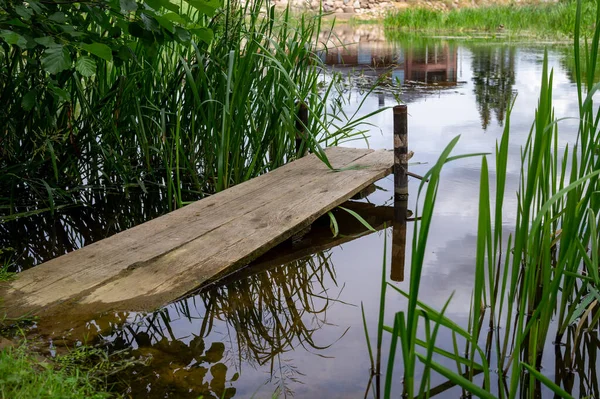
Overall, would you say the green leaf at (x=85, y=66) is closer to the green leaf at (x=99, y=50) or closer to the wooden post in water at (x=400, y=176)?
the green leaf at (x=99, y=50)

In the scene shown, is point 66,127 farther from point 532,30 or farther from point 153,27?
point 532,30

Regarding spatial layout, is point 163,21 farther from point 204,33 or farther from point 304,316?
point 304,316

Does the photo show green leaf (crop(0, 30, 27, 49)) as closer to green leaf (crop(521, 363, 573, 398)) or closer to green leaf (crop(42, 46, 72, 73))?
Answer: green leaf (crop(42, 46, 72, 73))

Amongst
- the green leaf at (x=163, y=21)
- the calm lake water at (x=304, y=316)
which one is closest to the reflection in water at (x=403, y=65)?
the calm lake water at (x=304, y=316)

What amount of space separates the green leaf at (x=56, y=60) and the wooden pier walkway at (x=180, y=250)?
2.46 ft

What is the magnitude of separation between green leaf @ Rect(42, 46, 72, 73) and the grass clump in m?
0.91

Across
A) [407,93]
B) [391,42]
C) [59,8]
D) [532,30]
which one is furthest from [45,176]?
[532,30]

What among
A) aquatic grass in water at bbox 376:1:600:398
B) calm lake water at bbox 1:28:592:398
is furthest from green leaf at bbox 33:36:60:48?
aquatic grass in water at bbox 376:1:600:398

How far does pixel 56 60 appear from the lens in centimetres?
246

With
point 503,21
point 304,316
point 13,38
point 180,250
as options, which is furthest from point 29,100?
point 503,21

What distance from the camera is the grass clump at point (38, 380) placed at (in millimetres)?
1823

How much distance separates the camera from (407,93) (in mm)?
8430

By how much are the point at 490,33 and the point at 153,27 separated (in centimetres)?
1390

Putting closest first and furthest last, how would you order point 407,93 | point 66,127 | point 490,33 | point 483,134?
point 66,127, point 483,134, point 407,93, point 490,33
